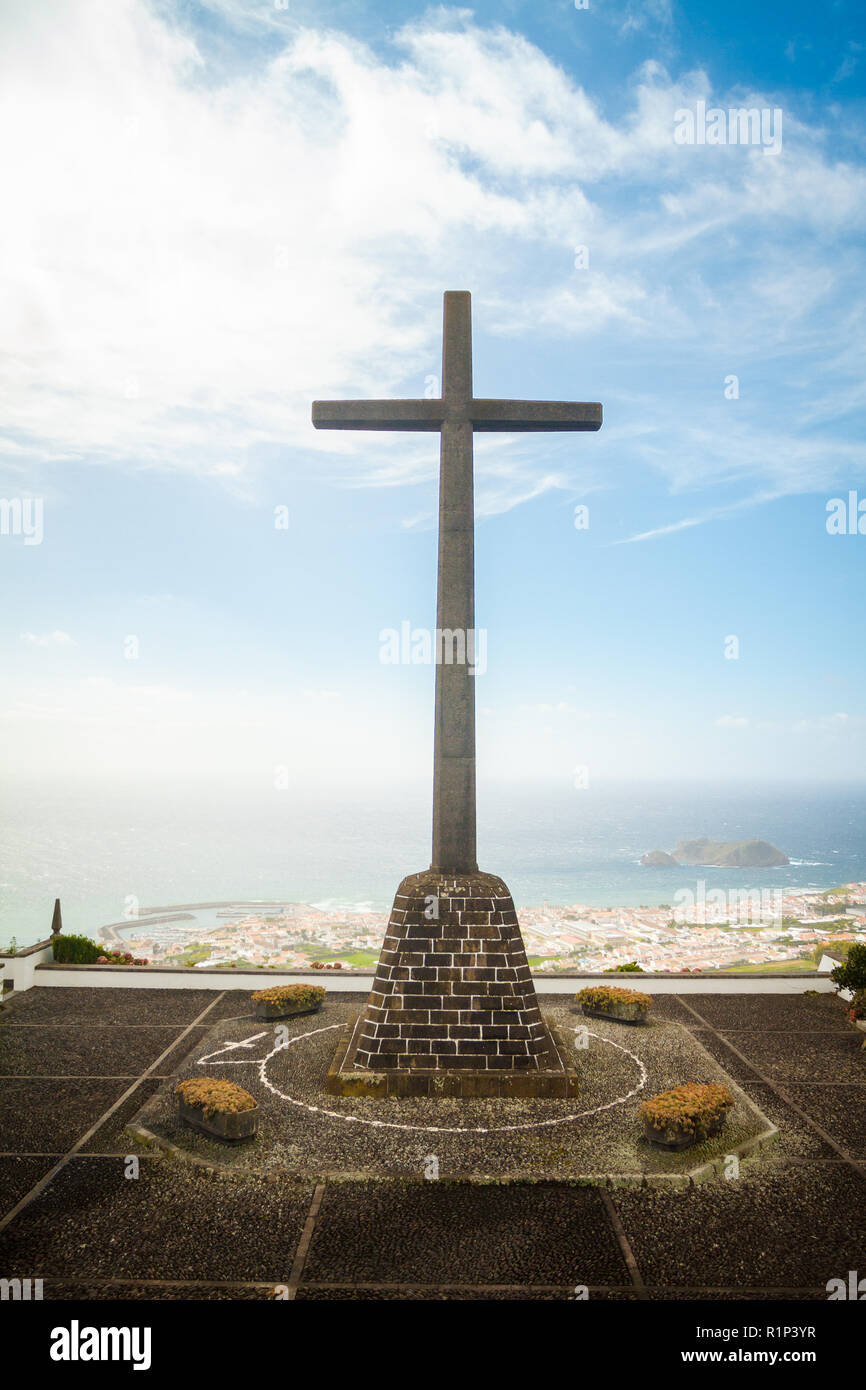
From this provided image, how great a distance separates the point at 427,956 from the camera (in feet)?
34.9

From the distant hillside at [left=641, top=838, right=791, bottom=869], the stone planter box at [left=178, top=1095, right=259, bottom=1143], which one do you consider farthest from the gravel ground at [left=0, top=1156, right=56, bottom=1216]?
the distant hillside at [left=641, top=838, right=791, bottom=869]

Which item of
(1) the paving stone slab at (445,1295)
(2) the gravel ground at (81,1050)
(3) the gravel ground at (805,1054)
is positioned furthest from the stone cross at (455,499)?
(2) the gravel ground at (81,1050)

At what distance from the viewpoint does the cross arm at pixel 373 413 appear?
11.7 metres

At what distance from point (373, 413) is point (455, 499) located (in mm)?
1864

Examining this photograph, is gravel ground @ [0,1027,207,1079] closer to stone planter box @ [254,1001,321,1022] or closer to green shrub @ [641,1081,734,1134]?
stone planter box @ [254,1001,321,1022]

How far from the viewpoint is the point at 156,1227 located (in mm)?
7285

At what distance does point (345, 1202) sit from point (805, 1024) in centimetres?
1056

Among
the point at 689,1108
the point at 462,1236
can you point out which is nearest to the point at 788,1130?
A: the point at 689,1108

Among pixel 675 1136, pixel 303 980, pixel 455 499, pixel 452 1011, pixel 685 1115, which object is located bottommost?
pixel 303 980

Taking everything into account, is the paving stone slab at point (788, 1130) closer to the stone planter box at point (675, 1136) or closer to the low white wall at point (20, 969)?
the stone planter box at point (675, 1136)

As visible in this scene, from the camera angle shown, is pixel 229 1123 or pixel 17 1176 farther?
pixel 229 1123

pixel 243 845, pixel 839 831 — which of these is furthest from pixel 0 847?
pixel 839 831

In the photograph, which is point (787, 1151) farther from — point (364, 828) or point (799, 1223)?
point (364, 828)

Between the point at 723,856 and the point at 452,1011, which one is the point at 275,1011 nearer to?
the point at 452,1011
